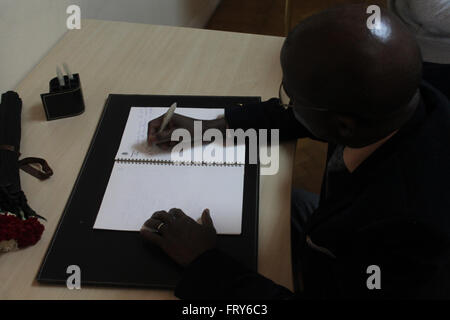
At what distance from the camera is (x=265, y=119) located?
3.54 feet

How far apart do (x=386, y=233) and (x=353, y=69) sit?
0.77 ft

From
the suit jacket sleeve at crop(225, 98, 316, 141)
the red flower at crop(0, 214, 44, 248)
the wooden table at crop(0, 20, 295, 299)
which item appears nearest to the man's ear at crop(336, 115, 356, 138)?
the wooden table at crop(0, 20, 295, 299)

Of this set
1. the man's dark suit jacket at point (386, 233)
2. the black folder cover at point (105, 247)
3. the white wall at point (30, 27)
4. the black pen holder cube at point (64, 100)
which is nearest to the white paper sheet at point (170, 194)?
the black folder cover at point (105, 247)

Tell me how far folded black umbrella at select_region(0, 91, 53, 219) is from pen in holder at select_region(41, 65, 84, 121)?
0.25ft

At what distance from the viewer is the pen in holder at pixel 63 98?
3.62 feet

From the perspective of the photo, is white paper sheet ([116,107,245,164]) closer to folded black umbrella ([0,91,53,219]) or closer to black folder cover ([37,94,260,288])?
black folder cover ([37,94,260,288])

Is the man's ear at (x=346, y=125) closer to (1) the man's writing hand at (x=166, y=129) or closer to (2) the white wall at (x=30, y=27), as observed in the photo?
(1) the man's writing hand at (x=166, y=129)

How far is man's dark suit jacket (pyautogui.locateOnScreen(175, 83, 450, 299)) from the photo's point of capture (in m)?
0.65

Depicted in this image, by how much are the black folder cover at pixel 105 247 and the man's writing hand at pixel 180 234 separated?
0.06 feet

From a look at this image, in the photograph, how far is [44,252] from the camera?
0.84m

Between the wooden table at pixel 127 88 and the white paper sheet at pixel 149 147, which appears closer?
the wooden table at pixel 127 88

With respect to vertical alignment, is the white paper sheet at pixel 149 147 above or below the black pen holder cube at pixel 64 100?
below
